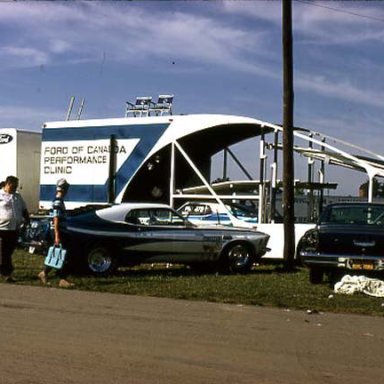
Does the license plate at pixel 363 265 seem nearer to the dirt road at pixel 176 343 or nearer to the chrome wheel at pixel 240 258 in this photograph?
the dirt road at pixel 176 343

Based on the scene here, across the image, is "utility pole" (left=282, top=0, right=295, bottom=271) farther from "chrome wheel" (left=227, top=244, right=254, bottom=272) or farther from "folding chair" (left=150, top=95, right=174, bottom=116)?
"folding chair" (left=150, top=95, right=174, bottom=116)

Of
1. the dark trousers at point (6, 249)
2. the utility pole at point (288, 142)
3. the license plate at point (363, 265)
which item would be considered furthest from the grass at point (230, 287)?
the utility pole at point (288, 142)

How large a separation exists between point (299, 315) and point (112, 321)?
260 cm

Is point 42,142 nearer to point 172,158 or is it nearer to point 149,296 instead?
point 172,158

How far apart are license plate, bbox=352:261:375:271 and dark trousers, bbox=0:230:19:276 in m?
6.12

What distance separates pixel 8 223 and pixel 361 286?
6.25 meters

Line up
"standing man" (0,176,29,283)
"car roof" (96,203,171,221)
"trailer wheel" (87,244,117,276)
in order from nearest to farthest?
"standing man" (0,176,29,283), "trailer wheel" (87,244,117,276), "car roof" (96,203,171,221)

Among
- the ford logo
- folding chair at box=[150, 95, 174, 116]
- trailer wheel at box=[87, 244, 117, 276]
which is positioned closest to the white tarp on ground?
trailer wheel at box=[87, 244, 117, 276]

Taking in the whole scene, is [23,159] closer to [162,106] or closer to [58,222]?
[162,106]

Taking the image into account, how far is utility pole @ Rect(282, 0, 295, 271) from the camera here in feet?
55.2

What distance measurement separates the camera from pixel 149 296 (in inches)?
454

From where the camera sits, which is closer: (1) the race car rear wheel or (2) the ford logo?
(1) the race car rear wheel

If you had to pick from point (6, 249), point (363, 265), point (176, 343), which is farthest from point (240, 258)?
point (176, 343)

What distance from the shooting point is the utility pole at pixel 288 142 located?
16828mm
